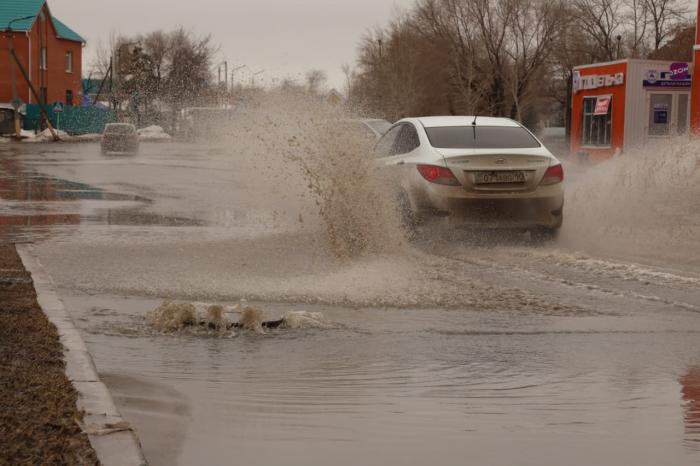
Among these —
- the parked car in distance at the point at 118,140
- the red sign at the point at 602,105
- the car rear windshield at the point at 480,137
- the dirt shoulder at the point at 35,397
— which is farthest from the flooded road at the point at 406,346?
the parked car in distance at the point at 118,140

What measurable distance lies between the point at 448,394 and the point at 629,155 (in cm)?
1241

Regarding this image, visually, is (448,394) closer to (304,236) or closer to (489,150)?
(489,150)

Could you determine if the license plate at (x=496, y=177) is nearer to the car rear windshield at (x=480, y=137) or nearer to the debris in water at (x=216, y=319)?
the car rear windshield at (x=480, y=137)

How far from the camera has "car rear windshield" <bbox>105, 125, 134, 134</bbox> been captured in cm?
4996

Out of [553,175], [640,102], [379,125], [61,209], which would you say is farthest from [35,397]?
[640,102]

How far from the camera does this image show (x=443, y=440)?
188 inches

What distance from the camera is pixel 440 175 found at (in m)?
12.4

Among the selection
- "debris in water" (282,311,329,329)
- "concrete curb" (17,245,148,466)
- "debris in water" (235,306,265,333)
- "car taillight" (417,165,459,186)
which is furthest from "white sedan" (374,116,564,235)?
"concrete curb" (17,245,148,466)

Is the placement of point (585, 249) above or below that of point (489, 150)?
below

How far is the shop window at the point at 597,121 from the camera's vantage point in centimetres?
3888

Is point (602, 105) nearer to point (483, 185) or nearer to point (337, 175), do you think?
point (483, 185)

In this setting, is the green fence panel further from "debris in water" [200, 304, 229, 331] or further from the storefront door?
"debris in water" [200, 304, 229, 331]

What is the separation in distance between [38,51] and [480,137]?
68.6 m

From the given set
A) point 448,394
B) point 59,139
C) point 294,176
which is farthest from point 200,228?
point 59,139
